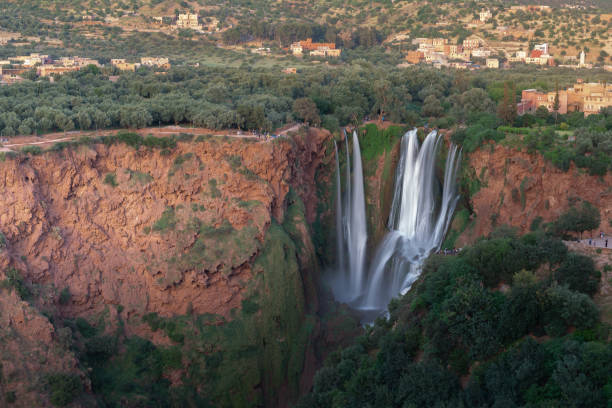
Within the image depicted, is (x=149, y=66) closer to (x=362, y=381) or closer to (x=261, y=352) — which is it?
(x=261, y=352)

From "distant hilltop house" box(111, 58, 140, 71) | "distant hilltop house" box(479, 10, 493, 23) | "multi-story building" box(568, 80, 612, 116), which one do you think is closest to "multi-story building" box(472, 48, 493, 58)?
"distant hilltop house" box(479, 10, 493, 23)

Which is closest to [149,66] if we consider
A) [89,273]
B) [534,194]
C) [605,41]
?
[89,273]

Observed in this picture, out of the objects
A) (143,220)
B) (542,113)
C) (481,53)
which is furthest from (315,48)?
(143,220)

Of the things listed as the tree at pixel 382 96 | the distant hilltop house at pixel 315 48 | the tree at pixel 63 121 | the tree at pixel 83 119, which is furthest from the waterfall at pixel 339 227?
the distant hilltop house at pixel 315 48

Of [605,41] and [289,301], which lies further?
[605,41]

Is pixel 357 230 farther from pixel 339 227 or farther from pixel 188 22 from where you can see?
pixel 188 22
